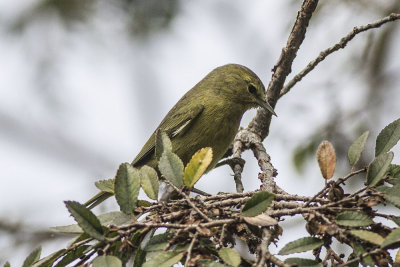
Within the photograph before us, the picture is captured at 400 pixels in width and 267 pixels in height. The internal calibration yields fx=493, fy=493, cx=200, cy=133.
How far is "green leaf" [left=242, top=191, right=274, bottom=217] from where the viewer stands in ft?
6.85

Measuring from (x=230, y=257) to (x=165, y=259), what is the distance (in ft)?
0.88

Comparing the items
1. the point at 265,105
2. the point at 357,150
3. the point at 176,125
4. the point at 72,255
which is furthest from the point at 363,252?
the point at 176,125

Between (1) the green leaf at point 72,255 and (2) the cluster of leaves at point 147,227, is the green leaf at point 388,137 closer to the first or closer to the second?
(2) the cluster of leaves at point 147,227

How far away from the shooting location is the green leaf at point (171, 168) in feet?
7.56

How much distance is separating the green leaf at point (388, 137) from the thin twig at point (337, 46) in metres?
1.33

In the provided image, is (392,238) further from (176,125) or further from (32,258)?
(176,125)

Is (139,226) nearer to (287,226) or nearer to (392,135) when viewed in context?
(392,135)

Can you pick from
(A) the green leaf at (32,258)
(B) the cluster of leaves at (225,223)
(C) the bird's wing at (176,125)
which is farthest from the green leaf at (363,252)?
(C) the bird's wing at (176,125)

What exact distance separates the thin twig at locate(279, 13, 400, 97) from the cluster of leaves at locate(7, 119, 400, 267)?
133cm

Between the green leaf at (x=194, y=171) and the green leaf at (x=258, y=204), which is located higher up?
the green leaf at (x=194, y=171)

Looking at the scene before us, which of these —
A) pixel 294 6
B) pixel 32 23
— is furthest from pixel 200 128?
pixel 32 23

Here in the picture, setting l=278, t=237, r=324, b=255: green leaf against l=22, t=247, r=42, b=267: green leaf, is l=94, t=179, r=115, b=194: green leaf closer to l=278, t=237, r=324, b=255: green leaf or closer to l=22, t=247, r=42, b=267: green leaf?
l=22, t=247, r=42, b=267: green leaf

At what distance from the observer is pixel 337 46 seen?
3.81m

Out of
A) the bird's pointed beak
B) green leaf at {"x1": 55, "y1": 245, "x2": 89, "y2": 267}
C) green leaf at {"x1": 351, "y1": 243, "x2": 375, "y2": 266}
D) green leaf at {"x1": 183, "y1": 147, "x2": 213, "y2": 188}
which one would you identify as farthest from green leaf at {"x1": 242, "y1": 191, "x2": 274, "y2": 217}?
the bird's pointed beak
